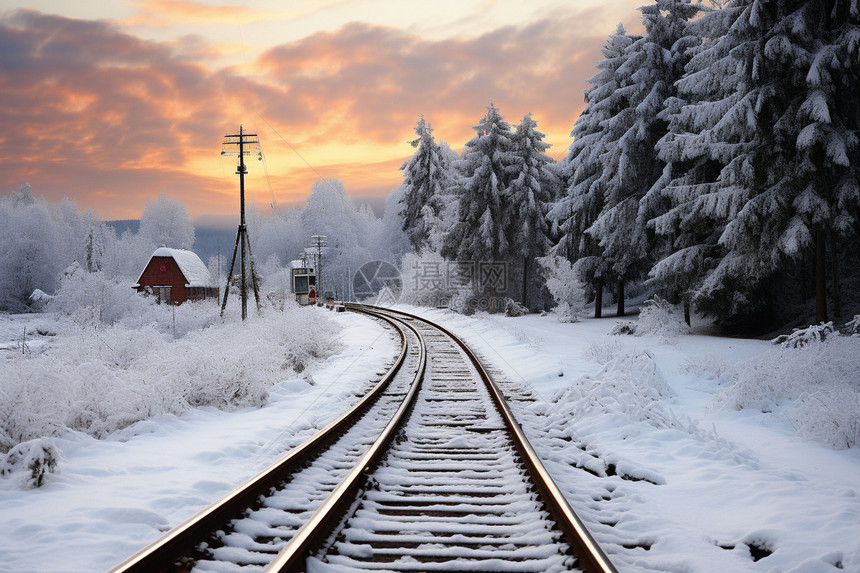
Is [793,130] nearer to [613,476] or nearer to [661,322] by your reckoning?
[661,322]

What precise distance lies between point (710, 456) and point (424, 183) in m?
38.6

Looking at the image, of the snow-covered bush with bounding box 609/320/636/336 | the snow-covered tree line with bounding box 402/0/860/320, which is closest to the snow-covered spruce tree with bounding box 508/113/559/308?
the snow-covered tree line with bounding box 402/0/860/320

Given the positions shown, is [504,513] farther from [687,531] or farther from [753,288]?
[753,288]

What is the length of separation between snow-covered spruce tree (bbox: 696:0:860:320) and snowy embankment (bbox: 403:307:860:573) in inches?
208

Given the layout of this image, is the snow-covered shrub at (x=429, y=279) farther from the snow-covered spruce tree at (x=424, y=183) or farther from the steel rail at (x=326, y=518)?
the steel rail at (x=326, y=518)

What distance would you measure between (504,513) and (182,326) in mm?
35493

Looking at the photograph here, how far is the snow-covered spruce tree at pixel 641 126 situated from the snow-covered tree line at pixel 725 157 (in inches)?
2.1

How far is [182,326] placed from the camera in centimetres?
3522

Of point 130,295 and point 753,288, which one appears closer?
point 753,288

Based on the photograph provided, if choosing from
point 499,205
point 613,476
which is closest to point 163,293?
point 499,205

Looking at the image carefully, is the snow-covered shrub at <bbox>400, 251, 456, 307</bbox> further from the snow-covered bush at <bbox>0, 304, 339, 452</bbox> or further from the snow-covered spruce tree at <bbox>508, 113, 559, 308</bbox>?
the snow-covered bush at <bbox>0, 304, 339, 452</bbox>

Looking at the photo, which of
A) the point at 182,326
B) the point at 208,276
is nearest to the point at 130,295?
the point at 182,326

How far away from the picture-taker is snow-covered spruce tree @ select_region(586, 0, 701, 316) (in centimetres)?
2200

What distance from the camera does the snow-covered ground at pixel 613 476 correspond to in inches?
149
